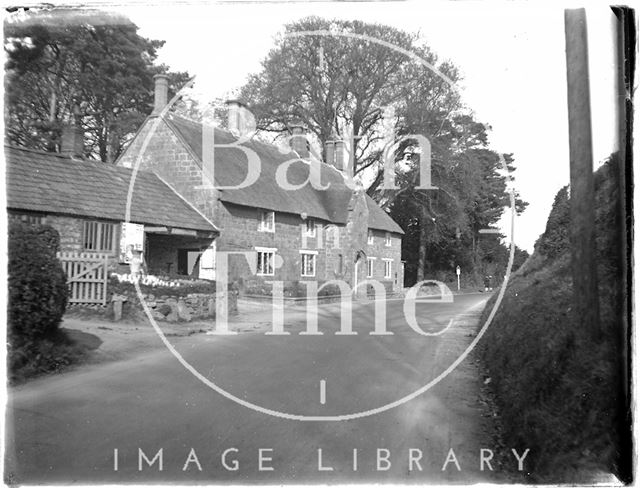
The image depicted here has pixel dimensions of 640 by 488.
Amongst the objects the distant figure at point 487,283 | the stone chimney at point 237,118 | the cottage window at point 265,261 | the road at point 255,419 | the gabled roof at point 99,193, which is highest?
the stone chimney at point 237,118

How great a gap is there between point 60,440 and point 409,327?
8.32m

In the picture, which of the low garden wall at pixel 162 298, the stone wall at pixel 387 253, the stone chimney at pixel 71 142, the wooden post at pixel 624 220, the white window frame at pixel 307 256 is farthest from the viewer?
the stone wall at pixel 387 253

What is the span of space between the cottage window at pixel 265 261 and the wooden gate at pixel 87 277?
30.7 feet

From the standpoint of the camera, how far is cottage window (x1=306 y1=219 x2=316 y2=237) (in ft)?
55.9

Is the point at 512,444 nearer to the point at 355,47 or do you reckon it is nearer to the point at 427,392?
the point at 427,392

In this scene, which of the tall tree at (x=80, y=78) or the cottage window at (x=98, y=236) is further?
the cottage window at (x=98, y=236)

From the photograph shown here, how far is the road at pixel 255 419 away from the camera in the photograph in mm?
2291

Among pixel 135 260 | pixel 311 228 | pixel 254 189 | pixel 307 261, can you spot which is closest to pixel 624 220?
pixel 307 261

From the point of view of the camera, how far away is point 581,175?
226 centimetres

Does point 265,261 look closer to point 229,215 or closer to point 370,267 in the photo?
point 229,215

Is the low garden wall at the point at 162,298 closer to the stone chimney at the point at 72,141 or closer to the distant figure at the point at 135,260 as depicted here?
the distant figure at the point at 135,260

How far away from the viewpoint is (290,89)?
10.4 metres

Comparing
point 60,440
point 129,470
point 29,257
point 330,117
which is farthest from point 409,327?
point 129,470

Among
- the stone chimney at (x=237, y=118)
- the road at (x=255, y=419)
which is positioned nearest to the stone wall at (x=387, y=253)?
the stone chimney at (x=237, y=118)
